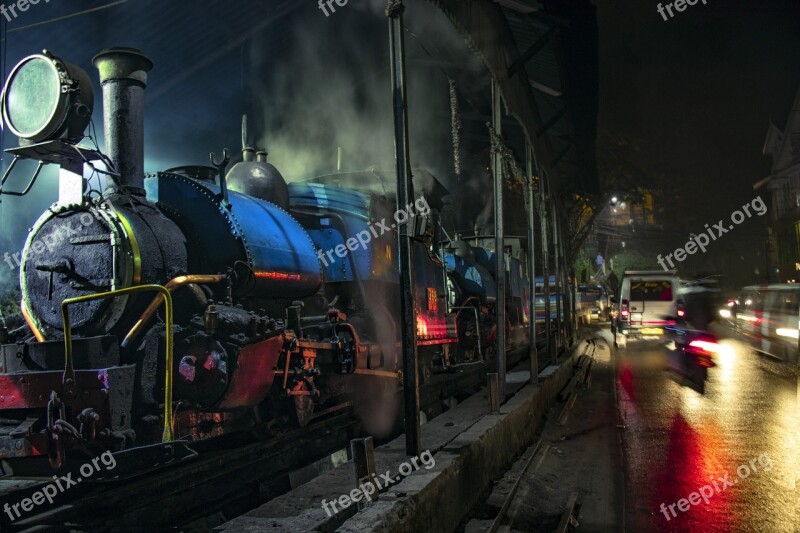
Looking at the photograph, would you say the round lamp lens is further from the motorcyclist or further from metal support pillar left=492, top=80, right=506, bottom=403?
the motorcyclist

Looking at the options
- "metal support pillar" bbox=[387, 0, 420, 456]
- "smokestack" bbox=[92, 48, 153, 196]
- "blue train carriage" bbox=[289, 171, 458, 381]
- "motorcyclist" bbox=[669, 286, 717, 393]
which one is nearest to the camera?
"metal support pillar" bbox=[387, 0, 420, 456]

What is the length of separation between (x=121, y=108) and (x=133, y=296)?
1.65 m

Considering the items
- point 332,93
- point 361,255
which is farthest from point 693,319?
point 332,93

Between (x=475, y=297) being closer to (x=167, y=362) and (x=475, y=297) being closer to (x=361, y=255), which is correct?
(x=361, y=255)

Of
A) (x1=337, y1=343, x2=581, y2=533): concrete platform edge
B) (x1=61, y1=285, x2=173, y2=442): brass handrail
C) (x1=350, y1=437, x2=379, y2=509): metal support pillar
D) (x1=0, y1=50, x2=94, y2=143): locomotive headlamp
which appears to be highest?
(x1=0, y1=50, x2=94, y2=143): locomotive headlamp

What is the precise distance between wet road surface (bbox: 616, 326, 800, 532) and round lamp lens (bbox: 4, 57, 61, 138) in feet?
18.4

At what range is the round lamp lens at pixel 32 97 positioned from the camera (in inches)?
178

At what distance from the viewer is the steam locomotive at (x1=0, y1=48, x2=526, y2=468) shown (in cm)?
412

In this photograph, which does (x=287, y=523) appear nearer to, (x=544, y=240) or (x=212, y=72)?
(x=544, y=240)

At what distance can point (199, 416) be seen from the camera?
486 cm

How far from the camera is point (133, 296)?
473cm

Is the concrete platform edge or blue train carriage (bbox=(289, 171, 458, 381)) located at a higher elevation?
blue train carriage (bbox=(289, 171, 458, 381))

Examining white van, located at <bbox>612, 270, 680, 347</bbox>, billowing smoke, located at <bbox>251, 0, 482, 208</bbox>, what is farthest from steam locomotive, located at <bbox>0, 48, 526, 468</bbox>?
white van, located at <bbox>612, 270, 680, 347</bbox>

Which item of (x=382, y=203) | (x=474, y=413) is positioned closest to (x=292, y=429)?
(x=474, y=413)
